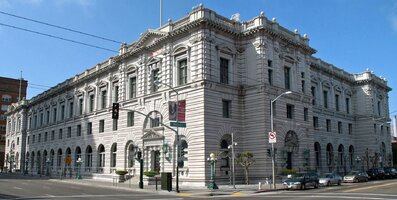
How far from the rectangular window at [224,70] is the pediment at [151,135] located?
9791 millimetres

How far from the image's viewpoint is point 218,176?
138 ft

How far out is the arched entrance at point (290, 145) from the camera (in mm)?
47312

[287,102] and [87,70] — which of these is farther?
[87,70]

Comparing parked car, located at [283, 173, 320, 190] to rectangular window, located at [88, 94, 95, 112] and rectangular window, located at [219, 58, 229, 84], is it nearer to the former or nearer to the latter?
rectangular window, located at [219, 58, 229, 84]

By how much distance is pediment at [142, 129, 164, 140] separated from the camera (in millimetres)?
47250

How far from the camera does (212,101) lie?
4312 cm

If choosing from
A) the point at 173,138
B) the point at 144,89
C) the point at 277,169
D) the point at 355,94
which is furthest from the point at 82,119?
the point at 355,94

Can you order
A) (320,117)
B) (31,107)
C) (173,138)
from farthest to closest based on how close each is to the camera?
1. (31,107)
2. (320,117)
3. (173,138)

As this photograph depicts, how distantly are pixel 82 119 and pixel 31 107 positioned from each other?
31503 mm

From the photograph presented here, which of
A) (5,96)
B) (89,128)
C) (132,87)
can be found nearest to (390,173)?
(132,87)

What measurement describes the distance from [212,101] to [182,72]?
19.8 feet

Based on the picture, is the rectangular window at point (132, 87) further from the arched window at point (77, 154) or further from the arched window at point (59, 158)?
the arched window at point (59, 158)

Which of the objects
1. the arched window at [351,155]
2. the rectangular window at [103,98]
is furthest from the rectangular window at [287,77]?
the rectangular window at [103,98]

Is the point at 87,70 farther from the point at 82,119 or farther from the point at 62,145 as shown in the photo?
the point at 62,145
